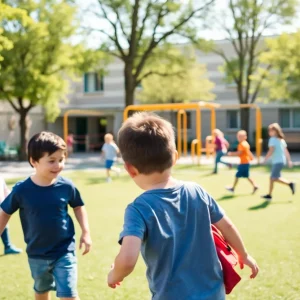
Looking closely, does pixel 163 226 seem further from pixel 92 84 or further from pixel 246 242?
pixel 92 84

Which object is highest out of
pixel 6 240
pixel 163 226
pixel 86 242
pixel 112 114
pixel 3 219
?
pixel 112 114

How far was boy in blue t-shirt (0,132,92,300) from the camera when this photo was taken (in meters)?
4.17

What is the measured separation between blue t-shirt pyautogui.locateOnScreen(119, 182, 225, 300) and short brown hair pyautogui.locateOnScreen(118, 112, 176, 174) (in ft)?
0.47

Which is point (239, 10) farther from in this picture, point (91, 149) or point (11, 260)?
point (11, 260)

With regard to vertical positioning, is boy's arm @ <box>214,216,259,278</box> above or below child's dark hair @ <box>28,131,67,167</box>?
below

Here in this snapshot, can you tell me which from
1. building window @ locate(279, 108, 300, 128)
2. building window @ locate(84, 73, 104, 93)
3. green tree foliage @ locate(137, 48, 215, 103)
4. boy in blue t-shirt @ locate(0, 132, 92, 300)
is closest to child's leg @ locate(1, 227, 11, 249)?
boy in blue t-shirt @ locate(0, 132, 92, 300)

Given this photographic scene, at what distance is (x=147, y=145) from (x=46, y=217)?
1972mm

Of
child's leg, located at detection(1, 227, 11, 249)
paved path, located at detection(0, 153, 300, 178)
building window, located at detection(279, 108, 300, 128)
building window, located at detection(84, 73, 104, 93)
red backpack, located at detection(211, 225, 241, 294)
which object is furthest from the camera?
building window, located at detection(84, 73, 104, 93)

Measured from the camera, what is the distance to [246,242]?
7.96m

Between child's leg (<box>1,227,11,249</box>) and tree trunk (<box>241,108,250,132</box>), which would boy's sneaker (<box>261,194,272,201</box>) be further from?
tree trunk (<box>241,108,250,132</box>)

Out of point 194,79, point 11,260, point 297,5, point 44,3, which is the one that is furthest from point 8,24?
point 11,260

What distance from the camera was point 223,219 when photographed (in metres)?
2.80

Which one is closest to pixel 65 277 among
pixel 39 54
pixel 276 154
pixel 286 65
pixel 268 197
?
pixel 268 197

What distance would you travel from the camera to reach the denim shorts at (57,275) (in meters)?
4.09
